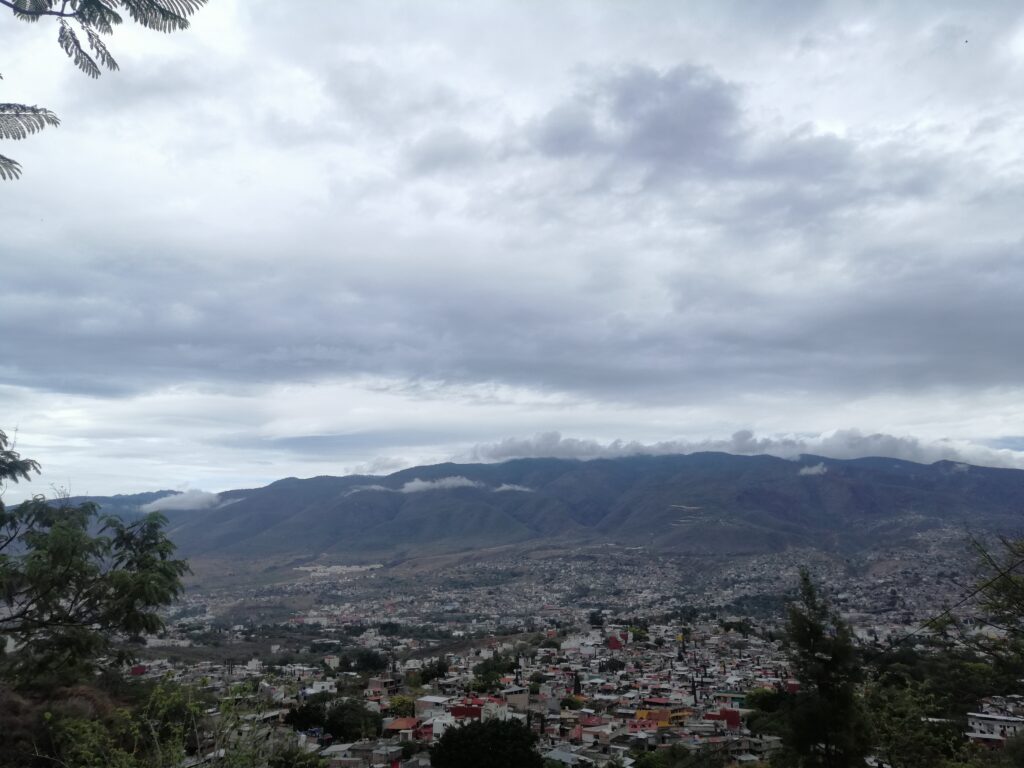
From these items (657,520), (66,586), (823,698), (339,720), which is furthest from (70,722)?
(657,520)

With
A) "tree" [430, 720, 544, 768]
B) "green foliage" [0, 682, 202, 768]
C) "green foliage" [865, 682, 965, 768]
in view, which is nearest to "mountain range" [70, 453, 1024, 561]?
"tree" [430, 720, 544, 768]

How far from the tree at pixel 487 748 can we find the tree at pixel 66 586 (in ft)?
34.2

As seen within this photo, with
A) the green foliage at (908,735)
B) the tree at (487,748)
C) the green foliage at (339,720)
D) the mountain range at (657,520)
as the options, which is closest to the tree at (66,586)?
the green foliage at (908,735)

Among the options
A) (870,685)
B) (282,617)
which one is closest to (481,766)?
(870,685)

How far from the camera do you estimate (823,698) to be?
12.5 meters

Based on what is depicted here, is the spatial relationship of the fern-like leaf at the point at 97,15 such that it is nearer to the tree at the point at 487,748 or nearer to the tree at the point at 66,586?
the tree at the point at 66,586

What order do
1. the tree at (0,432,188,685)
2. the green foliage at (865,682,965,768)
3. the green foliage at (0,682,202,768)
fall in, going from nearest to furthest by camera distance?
the green foliage at (0,682,202,768) → the tree at (0,432,188,685) → the green foliage at (865,682,965,768)

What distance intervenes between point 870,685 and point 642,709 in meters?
17.3

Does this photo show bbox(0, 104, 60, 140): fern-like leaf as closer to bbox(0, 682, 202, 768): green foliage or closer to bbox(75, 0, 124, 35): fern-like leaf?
bbox(75, 0, 124, 35): fern-like leaf

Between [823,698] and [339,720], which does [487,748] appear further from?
[823,698]

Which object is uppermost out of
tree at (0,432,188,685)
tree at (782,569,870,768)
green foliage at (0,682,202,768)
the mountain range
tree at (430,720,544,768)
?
tree at (0,432,188,685)

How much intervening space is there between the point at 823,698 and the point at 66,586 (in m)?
12.4

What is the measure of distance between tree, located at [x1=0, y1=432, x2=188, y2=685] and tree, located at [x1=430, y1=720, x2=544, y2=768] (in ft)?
34.2

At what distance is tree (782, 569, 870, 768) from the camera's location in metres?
12.2
